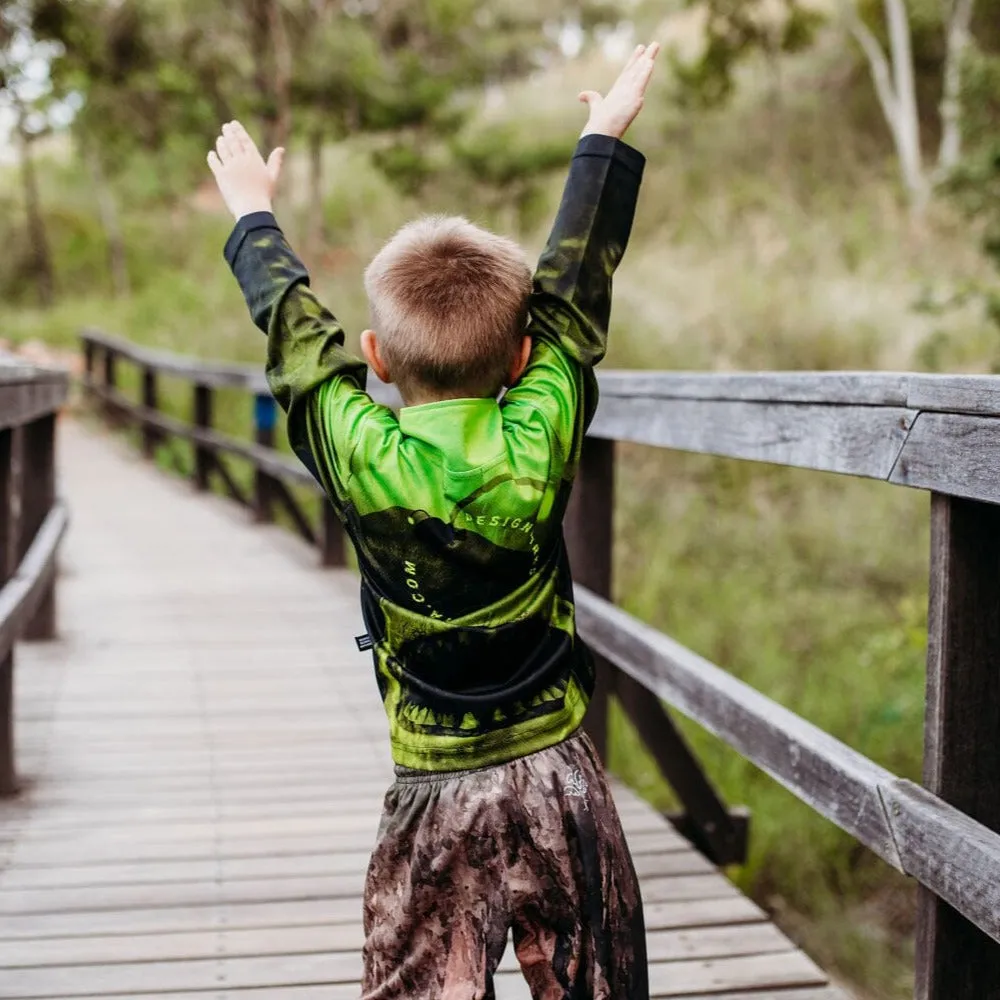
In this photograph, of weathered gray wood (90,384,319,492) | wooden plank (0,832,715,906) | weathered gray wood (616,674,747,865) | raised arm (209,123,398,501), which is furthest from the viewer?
weathered gray wood (90,384,319,492)

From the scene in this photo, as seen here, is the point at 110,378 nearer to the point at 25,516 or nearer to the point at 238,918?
the point at 25,516

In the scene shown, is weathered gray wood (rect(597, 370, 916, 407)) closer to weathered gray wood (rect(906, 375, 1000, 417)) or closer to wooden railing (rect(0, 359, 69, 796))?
weathered gray wood (rect(906, 375, 1000, 417))

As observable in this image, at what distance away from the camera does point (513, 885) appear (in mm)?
1882

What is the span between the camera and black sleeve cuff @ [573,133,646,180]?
6.60 ft

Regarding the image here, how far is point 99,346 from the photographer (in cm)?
1628

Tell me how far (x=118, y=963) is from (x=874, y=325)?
10.1 meters

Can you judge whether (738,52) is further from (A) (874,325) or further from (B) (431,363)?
(B) (431,363)

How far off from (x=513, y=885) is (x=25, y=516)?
432 cm

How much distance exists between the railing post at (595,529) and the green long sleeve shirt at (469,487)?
184 cm

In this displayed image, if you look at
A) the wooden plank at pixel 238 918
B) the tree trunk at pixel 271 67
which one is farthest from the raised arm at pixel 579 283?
the tree trunk at pixel 271 67

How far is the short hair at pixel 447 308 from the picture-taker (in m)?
1.82

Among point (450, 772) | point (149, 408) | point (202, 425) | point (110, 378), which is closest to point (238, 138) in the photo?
point (450, 772)

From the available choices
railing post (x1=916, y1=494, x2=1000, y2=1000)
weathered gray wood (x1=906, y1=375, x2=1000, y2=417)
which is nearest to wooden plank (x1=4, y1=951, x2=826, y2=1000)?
railing post (x1=916, y1=494, x2=1000, y2=1000)

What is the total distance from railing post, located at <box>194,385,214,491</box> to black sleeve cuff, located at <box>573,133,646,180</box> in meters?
9.32
